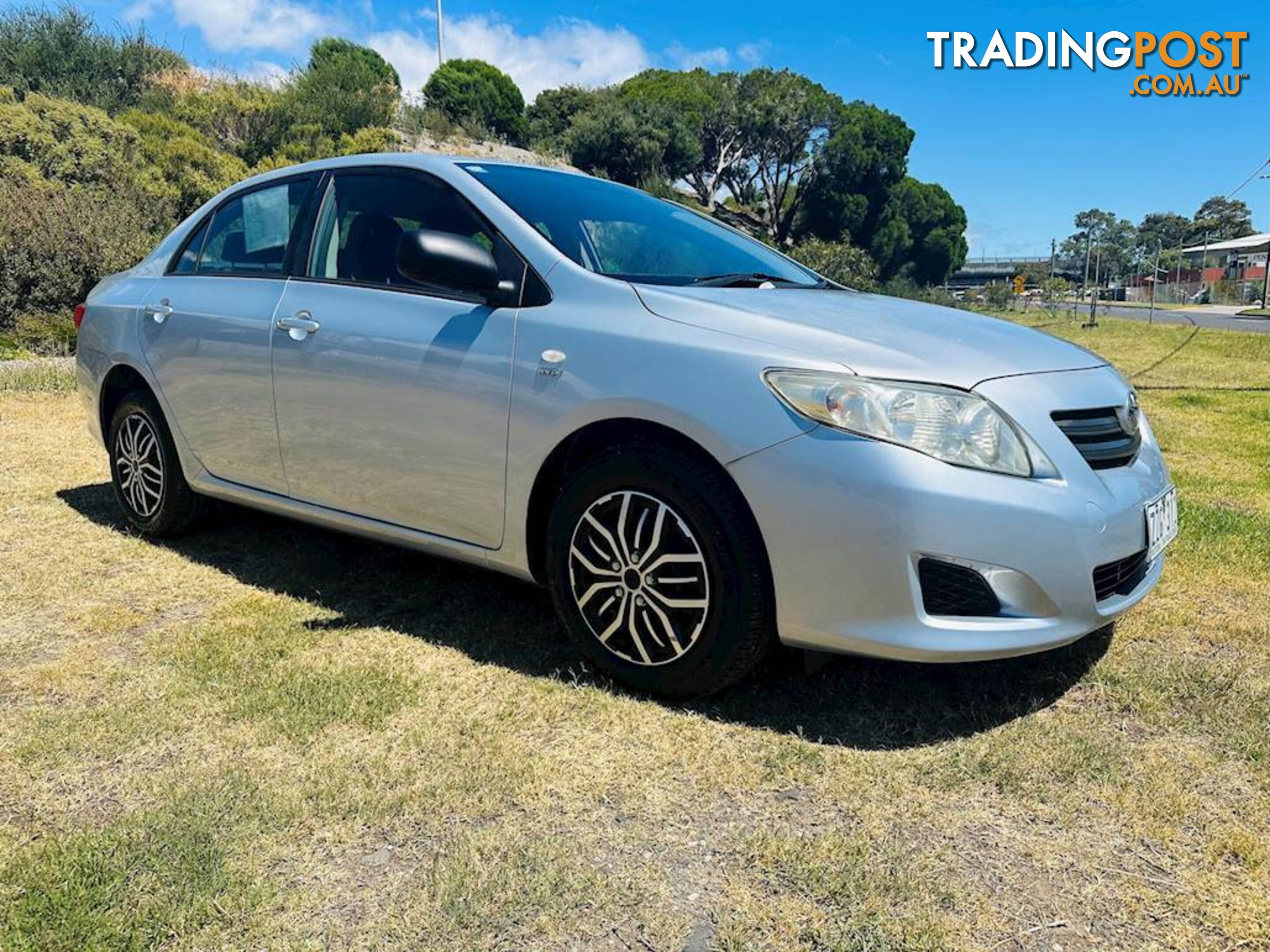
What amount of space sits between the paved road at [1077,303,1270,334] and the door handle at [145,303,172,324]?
82.7ft

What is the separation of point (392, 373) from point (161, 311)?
157cm

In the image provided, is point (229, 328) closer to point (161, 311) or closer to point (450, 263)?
point (161, 311)

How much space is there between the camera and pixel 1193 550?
430cm

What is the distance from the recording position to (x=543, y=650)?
331cm

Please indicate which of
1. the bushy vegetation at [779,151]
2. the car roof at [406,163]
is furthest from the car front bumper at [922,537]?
the bushy vegetation at [779,151]

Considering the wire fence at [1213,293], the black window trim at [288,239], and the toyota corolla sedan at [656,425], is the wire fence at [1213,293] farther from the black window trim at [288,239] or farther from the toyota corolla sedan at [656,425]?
the black window trim at [288,239]

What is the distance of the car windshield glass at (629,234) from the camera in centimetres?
324

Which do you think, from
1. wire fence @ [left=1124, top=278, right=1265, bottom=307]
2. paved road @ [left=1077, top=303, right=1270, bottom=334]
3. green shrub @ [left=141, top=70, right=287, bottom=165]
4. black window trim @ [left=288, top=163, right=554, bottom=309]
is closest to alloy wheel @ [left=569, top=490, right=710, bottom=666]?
black window trim @ [left=288, top=163, right=554, bottom=309]

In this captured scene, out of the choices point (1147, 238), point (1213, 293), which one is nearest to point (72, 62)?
point (1213, 293)

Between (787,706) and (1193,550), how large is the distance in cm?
247

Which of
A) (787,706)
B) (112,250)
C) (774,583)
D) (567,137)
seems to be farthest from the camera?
(567,137)

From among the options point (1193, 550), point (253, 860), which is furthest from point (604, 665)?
point (1193, 550)

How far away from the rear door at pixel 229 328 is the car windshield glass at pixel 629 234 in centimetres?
95

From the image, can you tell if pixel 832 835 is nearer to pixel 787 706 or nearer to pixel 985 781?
pixel 985 781
